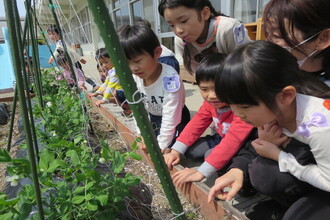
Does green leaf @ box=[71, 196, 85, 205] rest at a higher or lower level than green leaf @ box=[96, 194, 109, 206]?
lower

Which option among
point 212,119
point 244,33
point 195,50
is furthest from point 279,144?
point 195,50

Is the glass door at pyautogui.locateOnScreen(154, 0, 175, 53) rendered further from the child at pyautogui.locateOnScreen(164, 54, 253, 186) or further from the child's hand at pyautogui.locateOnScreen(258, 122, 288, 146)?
the child's hand at pyautogui.locateOnScreen(258, 122, 288, 146)

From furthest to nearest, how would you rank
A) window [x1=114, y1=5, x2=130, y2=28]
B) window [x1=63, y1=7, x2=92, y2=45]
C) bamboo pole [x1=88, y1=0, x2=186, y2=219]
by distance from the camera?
window [x1=114, y1=5, x2=130, y2=28], window [x1=63, y1=7, x2=92, y2=45], bamboo pole [x1=88, y1=0, x2=186, y2=219]

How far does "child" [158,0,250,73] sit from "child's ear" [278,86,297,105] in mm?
662

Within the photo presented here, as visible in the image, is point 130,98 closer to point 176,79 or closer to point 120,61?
point 120,61

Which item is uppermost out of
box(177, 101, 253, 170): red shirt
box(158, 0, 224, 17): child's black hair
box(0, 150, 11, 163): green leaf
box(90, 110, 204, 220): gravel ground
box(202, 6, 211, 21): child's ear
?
box(158, 0, 224, 17): child's black hair

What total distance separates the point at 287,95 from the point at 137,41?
84 cm

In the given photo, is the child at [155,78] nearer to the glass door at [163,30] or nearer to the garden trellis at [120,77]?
the garden trellis at [120,77]

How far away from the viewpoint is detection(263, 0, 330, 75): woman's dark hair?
812 mm

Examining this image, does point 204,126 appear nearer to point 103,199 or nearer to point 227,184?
point 227,184

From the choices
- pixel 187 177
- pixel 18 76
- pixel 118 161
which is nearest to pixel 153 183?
pixel 187 177

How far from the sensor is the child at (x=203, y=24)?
4.10 feet

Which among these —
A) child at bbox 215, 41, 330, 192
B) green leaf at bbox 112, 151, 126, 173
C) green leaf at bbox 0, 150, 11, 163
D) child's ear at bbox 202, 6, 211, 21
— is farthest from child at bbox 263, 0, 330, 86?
green leaf at bbox 0, 150, 11, 163

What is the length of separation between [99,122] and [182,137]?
1.42m
